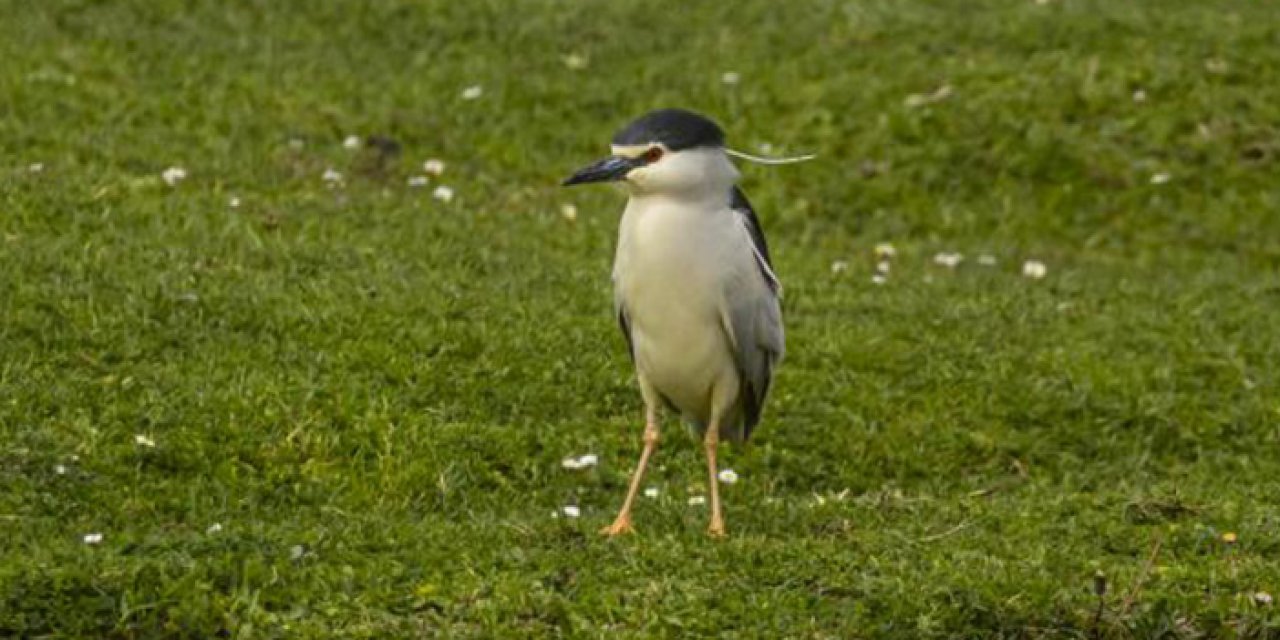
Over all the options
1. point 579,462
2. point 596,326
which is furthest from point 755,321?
point 596,326

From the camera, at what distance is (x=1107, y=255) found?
14.7 m

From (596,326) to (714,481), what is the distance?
258 centimetres

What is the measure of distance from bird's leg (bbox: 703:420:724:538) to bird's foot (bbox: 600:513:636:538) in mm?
296

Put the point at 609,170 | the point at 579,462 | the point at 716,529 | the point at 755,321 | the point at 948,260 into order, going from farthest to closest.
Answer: the point at 948,260 < the point at 579,462 < the point at 755,321 < the point at 716,529 < the point at 609,170

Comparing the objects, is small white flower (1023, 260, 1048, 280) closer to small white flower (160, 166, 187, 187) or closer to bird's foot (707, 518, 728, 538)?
small white flower (160, 166, 187, 187)

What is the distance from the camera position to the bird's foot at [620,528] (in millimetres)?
8414

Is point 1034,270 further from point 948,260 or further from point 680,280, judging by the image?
point 680,280

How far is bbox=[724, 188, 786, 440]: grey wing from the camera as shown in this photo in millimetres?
8562

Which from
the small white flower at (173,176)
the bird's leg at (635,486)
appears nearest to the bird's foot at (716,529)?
the bird's leg at (635,486)

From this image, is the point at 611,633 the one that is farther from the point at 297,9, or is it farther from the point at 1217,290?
the point at 297,9

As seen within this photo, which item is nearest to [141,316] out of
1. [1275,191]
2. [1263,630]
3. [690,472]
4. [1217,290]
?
[690,472]

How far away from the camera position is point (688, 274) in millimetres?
8383

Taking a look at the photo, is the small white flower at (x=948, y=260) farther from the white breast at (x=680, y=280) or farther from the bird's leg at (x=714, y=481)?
the white breast at (x=680, y=280)

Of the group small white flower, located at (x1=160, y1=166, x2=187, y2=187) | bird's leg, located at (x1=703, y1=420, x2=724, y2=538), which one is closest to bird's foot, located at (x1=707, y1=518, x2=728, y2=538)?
bird's leg, located at (x1=703, y1=420, x2=724, y2=538)
